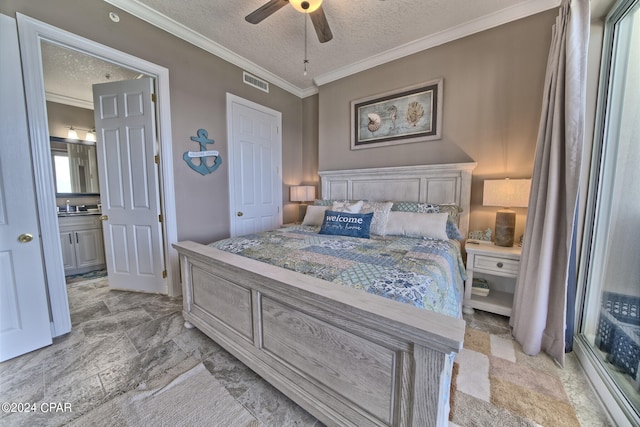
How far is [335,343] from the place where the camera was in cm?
108

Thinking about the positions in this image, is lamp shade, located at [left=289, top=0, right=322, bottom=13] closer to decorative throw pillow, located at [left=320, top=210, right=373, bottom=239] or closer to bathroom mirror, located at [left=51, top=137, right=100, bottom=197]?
decorative throw pillow, located at [left=320, top=210, right=373, bottom=239]

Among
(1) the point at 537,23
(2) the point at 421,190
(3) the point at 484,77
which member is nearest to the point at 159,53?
(2) the point at 421,190

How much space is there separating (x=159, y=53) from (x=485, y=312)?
418 centimetres

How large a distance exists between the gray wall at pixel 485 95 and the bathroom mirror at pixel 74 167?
14.6 ft

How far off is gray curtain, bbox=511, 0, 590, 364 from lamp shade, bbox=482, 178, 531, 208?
260 millimetres

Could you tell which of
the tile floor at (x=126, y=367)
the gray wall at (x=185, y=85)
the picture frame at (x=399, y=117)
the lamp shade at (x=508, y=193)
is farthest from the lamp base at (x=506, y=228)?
the gray wall at (x=185, y=85)

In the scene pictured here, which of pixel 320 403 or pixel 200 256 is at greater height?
Result: pixel 200 256

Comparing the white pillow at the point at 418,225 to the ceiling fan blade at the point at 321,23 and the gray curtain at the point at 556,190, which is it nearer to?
the gray curtain at the point at 556,190

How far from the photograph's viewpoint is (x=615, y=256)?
151 cm

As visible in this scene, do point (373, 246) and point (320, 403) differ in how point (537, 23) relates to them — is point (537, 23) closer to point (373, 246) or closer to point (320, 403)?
point (373, 246)

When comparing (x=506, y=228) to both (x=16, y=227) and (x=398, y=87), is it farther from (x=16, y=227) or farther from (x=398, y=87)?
(x=16, y=227)

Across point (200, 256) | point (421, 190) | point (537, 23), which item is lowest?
point (200, 256)

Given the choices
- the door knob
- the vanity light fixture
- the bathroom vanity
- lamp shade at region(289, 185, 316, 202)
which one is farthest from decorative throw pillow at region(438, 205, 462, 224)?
the vanity light fixture

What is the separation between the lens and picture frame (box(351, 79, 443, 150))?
8.92 ft
